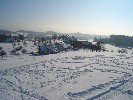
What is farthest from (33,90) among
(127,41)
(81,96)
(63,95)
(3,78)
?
(127,41)

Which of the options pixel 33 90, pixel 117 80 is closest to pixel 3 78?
pixel 33 90

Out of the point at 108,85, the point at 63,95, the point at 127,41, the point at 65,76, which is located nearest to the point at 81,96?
the point at 63,95

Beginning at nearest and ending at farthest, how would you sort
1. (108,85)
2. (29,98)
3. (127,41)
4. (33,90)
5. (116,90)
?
1. (29,98)
2. (33,90)
3. (116,90)
4. (108,85)
5. (127,41)

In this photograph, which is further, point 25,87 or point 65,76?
point 65,76

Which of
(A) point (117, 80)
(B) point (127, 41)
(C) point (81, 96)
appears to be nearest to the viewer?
(C) point (81, 96)

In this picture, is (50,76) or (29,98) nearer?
(29,98)

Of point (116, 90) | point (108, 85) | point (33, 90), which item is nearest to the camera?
point (33, 90)

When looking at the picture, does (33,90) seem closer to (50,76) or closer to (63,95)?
(63,95)

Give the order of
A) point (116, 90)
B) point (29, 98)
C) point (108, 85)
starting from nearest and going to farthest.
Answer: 1. point (29, 98)
2. point (116, 90)
3. point (108, 85)

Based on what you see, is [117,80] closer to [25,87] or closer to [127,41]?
[25,87]
